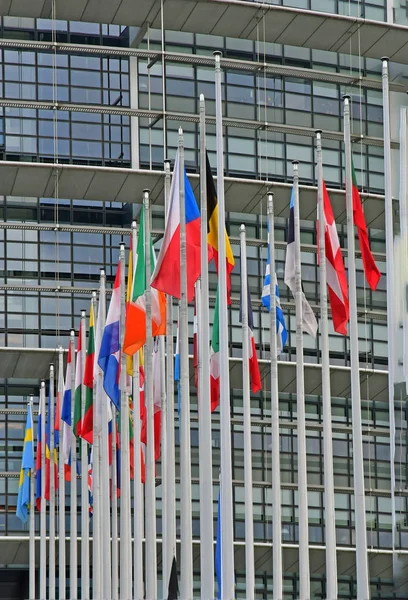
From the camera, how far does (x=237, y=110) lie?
55.7 metres

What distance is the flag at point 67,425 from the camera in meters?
Answer: 40.2

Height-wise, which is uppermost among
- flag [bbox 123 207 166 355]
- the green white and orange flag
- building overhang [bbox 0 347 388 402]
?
building overhang [bbox 0 347 388 402]

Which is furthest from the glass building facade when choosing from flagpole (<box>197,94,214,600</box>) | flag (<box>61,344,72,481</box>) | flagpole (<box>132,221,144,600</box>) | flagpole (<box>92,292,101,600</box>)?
flagpole (<box>197,94,214,600</box>)

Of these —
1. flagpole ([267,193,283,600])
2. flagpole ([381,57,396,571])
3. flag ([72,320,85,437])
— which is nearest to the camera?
flagpole ([381,57,396,571])

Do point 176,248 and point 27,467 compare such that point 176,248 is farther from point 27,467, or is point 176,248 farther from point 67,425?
point 27,467

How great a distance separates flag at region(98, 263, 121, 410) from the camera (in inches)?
1288

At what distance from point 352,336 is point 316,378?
29.2m

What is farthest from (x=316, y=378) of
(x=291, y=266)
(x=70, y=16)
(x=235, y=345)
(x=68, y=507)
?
(x=291, y=266)

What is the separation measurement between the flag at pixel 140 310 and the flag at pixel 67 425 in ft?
33.8

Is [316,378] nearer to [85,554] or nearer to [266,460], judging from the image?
[266,460]

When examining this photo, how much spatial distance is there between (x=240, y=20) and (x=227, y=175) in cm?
564

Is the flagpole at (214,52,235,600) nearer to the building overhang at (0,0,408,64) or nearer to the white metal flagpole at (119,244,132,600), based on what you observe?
the white metal flagpole at (119,244,132,600)

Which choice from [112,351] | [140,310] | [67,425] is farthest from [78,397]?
[140,310]

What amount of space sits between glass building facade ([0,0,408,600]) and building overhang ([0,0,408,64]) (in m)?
1.09
